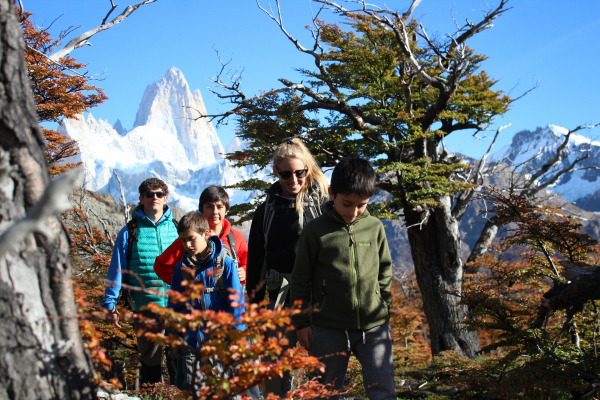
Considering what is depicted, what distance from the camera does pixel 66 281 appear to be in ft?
4.77

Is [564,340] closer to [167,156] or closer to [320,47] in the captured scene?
[320,47]

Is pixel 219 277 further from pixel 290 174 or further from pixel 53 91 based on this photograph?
pixel 53 91

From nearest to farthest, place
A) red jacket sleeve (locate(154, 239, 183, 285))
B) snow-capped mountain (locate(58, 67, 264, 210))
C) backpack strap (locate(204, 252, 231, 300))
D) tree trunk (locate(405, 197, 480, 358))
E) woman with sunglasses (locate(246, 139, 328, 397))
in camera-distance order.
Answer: backpack strap (locate(204, 252, 231, 300)) → woman with sunglasses (locate(246, 139, 328, 397)) → red jacket sleeve (locate(154, 239, 183, 285)) → tree trunk (locate(405, 197, 480, 358)) → snow-capped mountain (locate(58, 67, 264, 210))

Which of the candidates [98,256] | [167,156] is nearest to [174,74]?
[167,156]

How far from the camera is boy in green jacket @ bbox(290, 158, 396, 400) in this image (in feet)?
7.64

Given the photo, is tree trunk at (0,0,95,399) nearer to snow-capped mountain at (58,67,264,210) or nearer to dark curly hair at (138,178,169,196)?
dark curly hair at (138,178,169,196)

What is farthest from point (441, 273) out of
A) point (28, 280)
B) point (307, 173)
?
point (28, 280)

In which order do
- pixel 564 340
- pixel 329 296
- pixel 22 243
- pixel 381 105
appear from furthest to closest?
pixel 381 105, pixel 564 340, pixel 329 296, pixel 22 243

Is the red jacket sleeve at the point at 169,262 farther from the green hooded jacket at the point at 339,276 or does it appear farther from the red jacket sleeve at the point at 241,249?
the green hooded jacket at the point at 339,276

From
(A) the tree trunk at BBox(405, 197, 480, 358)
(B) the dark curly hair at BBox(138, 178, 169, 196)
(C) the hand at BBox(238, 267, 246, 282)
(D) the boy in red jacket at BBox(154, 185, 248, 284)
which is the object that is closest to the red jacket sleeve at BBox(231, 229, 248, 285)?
(D) the boy in red jacket at BBox(154, 185, 248, 284)

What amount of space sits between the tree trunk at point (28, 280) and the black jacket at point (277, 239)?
1443 mm

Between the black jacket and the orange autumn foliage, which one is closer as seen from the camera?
the black jacket

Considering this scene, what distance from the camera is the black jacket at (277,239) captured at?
2.83 metres

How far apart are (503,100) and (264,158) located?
6263 millimetres
